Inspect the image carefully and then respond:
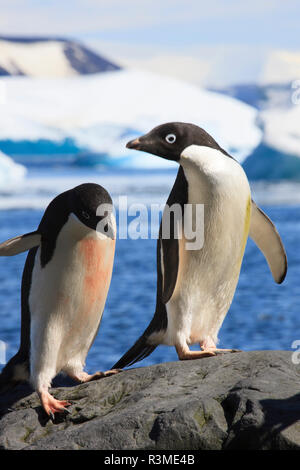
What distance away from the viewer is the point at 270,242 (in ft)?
11.7

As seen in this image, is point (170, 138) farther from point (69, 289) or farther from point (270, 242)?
point (270, 242)

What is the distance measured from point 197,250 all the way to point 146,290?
44.2 feet

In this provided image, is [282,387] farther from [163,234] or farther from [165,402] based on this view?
[163,234]

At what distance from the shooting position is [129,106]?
42.2 m

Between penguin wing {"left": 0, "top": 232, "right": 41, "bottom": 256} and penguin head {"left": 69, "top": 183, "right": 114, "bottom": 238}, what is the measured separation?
230mm

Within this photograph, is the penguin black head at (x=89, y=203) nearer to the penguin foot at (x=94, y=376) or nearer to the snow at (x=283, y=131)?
the penguin foot at (x=94, y=376)

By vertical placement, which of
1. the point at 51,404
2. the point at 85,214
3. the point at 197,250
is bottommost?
the point at 51,404

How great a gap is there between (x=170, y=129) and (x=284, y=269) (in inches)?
36.4

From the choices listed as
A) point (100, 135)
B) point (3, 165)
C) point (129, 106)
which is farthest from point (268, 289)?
point (129, 106)

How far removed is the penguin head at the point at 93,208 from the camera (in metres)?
2.89

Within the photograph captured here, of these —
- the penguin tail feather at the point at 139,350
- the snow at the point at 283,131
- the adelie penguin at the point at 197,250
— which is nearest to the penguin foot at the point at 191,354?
the adelie penguin at the point at 197,250

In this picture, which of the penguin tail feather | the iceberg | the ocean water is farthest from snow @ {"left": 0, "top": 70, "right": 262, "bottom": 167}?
the penguin tail feather

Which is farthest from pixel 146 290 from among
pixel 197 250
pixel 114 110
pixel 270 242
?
pixel 114 110

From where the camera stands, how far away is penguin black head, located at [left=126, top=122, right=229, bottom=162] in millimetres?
3045
